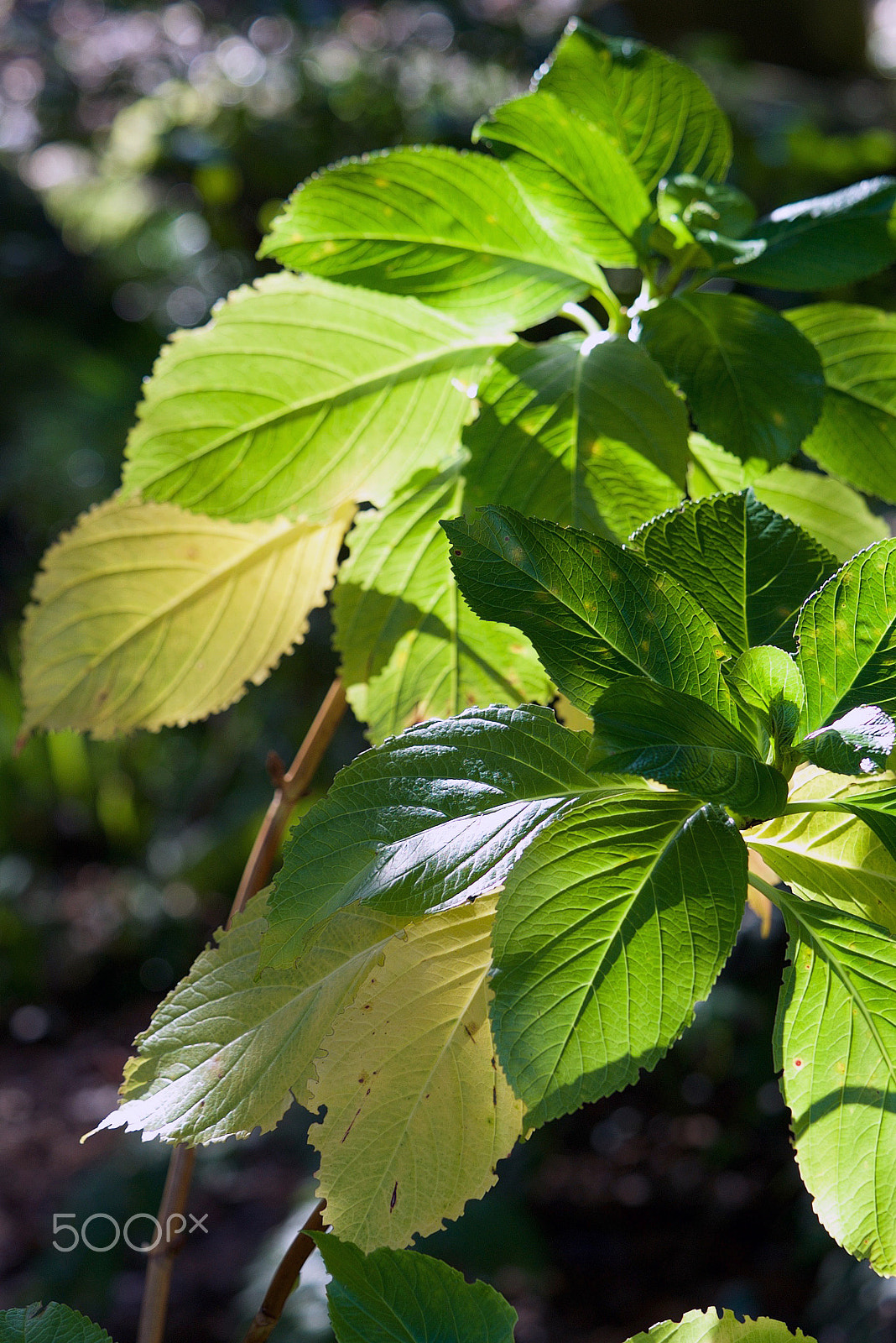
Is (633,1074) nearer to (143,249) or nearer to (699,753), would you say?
(699,753)

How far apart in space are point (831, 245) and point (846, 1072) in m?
0.21

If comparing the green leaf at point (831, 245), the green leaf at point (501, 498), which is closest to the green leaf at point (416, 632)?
the green leaf at point (501, 498)

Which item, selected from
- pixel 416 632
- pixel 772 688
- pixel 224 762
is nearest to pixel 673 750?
pixel 772 688

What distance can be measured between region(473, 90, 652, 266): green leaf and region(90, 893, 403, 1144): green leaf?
0.19 metres

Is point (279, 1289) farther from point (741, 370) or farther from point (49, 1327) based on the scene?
point (741, 370)

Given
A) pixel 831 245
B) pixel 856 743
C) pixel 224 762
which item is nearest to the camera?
pixel 856 743

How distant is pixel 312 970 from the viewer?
0.75 ft

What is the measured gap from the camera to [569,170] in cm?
27

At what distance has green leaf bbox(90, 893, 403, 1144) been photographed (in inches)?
8.3

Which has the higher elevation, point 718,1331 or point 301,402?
point 301,402

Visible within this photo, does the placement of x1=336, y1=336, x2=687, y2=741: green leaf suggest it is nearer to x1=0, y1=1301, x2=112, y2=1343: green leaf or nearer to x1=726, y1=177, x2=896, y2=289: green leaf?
x1=726, y1=177, x2=896, y2=289: green leaf

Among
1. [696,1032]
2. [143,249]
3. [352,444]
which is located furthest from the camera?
[143,249]

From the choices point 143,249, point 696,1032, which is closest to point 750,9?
point 143,249

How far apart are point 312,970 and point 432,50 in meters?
1.94
